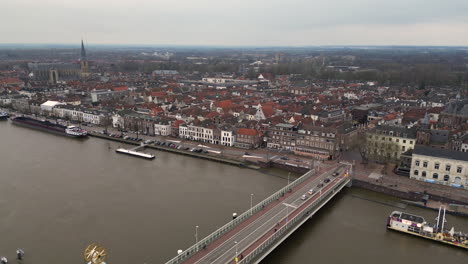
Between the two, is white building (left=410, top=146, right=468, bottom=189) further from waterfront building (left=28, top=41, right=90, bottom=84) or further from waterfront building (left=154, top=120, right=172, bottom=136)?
waterfront building (left=28, top=41, right=90, bottom=84)

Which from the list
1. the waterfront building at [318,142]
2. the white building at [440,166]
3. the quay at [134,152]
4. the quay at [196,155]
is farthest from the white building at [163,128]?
the white building at [440,166]

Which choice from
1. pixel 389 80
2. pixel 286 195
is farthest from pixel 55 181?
pixel 389 80

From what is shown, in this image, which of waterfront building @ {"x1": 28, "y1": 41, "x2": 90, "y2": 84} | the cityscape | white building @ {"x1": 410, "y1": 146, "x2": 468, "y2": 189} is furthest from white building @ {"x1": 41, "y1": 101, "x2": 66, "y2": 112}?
white building @ {"x1": 410, "y1": 146, "x2": 468, "y2": 189}

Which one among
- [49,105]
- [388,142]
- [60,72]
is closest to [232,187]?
[388,142]

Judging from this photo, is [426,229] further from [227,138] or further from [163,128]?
[163,128]

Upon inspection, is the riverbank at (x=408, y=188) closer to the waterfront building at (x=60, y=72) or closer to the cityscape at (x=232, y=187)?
the cityscape at (x=232, y=187)
